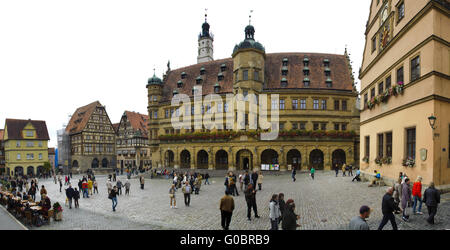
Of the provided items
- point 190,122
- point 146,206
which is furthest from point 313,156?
point 146,206

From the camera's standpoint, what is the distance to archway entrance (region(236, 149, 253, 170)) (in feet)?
125

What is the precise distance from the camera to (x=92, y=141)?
58.9m

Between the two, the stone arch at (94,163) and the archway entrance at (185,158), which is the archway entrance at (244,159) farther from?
the stone arch at (94,163)

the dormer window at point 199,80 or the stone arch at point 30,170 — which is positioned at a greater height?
the dormer window at point 199,80

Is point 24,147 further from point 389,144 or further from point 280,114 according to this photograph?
point 389,144

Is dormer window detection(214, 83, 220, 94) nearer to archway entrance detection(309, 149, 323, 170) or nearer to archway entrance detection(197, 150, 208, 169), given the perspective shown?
archway entrance detection(197, 150, 208, 169)

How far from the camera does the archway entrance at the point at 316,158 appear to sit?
3750cm

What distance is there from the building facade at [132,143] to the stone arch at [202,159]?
906 inches

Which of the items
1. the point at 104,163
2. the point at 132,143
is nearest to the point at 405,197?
the point at 132,143

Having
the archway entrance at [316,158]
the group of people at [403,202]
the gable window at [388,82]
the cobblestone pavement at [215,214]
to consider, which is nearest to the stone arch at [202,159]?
the archway entrance at [316,158]

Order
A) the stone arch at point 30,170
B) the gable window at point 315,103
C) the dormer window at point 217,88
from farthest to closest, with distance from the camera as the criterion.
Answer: the stone arch at point 30,170 < the dormer window at point 217,88 < the gable window at point 315,103

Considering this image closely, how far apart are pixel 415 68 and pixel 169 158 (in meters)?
40.2

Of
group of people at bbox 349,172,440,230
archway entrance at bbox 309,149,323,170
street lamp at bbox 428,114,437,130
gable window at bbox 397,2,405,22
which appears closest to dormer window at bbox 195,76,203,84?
archway entrance at bbox 309,149,323,170

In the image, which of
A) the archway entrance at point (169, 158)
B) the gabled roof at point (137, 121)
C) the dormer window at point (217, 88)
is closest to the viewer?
the dormer window at point (217, 88)
